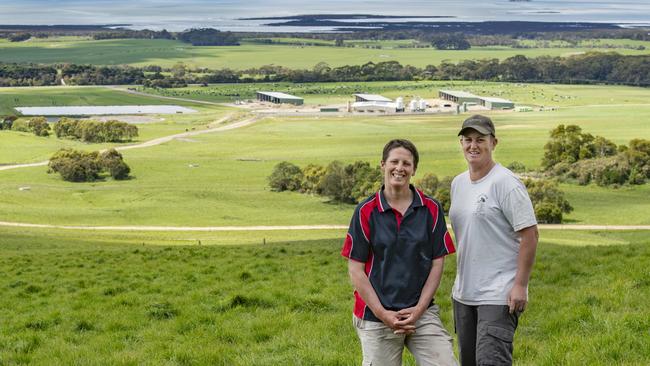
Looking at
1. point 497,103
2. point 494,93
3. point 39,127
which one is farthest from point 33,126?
point 494,93

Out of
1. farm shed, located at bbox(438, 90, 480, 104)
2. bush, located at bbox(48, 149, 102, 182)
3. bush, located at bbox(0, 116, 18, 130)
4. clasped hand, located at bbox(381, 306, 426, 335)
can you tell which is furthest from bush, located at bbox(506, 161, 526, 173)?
clasped hand, located at bbox(381, 306, 426, 335)

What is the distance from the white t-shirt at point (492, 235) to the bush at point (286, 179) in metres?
75.7

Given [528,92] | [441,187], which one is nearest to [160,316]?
[441,187]

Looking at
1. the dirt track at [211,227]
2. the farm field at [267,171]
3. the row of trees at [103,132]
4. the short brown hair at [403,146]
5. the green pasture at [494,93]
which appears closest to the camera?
the short brown hair at [403,146]

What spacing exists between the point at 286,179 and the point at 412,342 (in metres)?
76.8

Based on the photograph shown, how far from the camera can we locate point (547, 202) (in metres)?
64.5

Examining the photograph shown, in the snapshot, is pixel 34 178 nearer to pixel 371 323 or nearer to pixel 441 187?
pixel 441 187

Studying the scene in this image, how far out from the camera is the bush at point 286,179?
84500mm

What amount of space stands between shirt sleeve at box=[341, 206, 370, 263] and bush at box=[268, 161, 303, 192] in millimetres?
75916

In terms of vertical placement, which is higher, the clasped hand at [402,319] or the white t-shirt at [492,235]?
the white t-shirt at [492,235]

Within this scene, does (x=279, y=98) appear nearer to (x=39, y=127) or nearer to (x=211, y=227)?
(x=39, y=127)

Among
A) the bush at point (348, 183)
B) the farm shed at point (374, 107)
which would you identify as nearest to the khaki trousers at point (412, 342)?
the bush at point (348, 183)

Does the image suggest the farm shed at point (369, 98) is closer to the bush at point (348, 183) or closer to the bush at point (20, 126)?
the bush at point (20, 126)

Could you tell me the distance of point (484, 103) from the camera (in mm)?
160625
